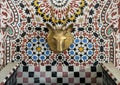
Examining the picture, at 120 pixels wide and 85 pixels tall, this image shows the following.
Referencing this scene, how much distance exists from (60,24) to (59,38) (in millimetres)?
165

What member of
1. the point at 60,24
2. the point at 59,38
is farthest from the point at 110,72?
the point at 60,24

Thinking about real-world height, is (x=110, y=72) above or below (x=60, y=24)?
below

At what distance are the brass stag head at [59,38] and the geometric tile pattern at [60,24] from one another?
2.1 inches

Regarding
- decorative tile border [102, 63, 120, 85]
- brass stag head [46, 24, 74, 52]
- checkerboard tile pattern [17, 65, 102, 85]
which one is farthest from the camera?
checkerboard tile pattern [17, 65, 102, 85]

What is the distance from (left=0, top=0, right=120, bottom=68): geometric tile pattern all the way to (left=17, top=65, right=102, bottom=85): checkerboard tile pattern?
48 mm

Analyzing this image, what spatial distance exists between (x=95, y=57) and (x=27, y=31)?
1.96 ft

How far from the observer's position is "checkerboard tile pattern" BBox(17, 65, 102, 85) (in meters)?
1.99

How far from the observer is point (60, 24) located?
6.35 ft

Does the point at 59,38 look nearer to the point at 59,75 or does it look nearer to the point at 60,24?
the point at 60,24

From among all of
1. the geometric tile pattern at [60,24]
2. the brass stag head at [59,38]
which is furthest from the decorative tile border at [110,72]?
the brass stag head at [59,38]

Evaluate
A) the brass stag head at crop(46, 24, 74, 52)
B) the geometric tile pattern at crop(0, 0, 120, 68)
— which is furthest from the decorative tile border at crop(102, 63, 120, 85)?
the brass stag head at crop(46, 24, 74, 52)

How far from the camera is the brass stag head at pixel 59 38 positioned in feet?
5.98

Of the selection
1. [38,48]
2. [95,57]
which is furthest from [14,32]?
[95,57]

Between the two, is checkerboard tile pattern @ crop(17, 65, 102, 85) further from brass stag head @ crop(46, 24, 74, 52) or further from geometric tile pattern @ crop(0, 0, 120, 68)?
brass stag head @ crop(46, 24, 74, 52)
